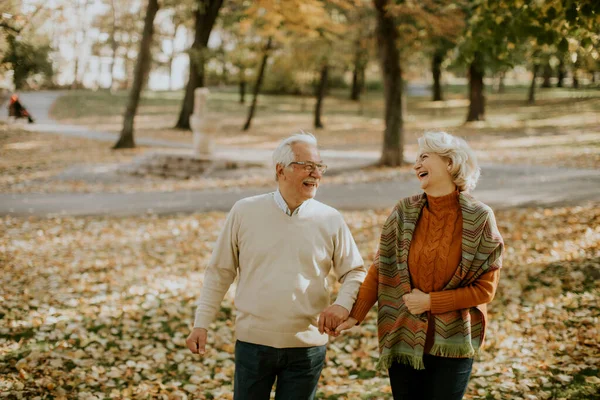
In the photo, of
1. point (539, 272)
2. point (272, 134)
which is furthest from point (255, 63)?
point (539, 272)

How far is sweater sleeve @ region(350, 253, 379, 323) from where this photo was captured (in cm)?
307

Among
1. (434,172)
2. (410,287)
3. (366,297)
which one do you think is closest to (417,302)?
(410,287)

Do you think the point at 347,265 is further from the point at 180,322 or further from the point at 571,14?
the point at 180,322

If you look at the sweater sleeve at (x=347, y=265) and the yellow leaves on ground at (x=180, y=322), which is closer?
the sweater sleeve at (x=347, y=265)

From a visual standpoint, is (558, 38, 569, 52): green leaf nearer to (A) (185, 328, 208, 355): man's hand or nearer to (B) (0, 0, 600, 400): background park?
(B) (0, 0, 600, 400): background park

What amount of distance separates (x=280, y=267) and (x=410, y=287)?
24.8 inches

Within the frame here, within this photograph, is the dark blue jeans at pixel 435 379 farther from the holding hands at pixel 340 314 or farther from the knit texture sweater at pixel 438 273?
the holding hands at pixel 340 314

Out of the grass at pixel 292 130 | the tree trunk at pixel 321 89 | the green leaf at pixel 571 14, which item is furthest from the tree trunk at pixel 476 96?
the green leaf at pixel 571 14

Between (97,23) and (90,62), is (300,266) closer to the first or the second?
(97,23)

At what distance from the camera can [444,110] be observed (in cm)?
4119

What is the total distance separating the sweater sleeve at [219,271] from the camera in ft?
10.0

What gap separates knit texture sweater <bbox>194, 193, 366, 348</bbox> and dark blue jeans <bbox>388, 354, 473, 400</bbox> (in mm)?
432

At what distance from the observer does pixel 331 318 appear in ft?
9.58

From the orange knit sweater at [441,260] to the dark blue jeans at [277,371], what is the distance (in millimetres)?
600
